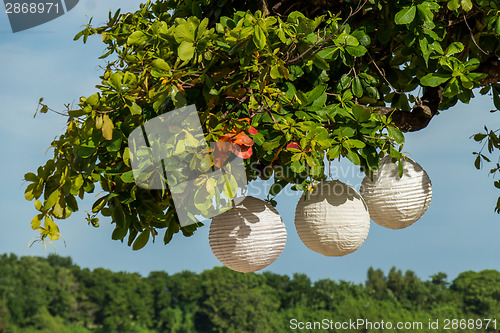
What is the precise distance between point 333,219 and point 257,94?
20.8 inches

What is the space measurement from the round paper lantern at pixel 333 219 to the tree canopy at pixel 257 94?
0.08 metres

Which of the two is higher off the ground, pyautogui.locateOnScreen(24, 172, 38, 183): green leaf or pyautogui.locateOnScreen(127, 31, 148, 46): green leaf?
pyautogui.locateOnScreen(127, 31, 148, 46): green leaf

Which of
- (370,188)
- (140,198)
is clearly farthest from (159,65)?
(370,188)

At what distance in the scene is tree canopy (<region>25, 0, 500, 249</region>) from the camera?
5.83 ft

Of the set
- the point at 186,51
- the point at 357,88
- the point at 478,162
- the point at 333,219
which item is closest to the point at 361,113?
the point at 357,88

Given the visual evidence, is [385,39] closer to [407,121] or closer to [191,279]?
[407,121]

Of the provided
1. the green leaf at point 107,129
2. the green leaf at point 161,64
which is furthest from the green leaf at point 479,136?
the green leaf at point 107,129

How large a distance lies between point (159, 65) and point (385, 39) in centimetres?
86

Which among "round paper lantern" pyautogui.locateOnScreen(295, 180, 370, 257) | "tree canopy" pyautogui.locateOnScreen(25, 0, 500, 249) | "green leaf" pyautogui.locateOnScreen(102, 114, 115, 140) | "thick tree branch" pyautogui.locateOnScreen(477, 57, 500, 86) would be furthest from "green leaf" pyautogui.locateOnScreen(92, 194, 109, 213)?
"thick tree branch" pyautogui.locateOnScreen(477, 57, 500, 86)

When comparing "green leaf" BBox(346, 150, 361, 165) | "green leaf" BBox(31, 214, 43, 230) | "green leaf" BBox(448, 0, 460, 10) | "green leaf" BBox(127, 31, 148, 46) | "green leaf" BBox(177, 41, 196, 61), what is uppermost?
"green leaf" BBox(448, 0, 460, 10)

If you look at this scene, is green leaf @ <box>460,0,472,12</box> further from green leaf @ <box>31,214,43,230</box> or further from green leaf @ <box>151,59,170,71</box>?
green leaf @ <box>31,214,43,230</box>

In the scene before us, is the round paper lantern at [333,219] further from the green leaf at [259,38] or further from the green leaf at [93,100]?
the green leaf at [93,100]

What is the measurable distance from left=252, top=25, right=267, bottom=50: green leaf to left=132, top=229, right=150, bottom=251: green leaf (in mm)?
811

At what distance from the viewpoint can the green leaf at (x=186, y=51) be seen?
1.72m
